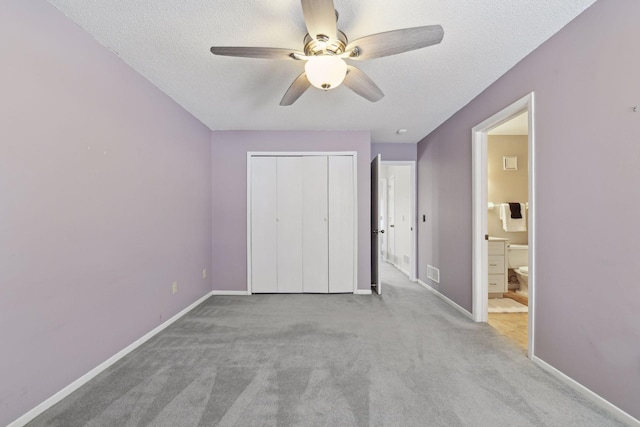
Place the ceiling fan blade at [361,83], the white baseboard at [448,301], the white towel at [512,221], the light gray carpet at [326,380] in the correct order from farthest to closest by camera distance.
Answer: the white towel at [512,221]
the white baseboard at [448,301]
the ceiling fan blade at [361,83]
the light gray carpet at [326,380]

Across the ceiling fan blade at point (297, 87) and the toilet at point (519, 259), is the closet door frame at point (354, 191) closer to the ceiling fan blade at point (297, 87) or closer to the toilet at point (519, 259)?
the ceiling fan blade at point (297, 87)

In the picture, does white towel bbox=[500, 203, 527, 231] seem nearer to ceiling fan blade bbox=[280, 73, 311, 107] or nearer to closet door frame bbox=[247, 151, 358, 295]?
closet door frame bbox=[247, 151, 358, 295]

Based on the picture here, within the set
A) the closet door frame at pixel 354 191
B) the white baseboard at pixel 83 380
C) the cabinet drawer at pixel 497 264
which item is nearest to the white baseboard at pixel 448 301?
the cabinet drawer at pixel 497 264

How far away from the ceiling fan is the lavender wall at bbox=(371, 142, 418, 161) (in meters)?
2.72

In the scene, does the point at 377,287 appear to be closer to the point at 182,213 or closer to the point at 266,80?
the point at 182,213

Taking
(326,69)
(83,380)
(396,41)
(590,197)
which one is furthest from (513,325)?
(83,380)

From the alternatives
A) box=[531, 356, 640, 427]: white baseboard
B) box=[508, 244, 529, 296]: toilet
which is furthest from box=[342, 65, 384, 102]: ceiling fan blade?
box=[508, 244, 529, 296]: toilet

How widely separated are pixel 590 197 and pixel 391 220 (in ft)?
15.0

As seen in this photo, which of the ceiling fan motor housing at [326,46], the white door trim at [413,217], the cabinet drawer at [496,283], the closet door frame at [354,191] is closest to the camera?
the ceiling fan motor housing at [326,46]

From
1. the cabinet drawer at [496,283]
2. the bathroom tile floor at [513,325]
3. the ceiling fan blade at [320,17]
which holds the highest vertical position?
the ceiling fan blade at [320,17]

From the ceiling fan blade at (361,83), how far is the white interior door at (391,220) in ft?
12.4

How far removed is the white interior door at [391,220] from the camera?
580cm

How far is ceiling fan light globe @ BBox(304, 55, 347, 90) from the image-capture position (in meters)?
1.58

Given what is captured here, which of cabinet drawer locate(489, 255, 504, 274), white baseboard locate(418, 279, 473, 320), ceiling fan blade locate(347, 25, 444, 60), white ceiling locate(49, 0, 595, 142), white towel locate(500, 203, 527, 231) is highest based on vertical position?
white ceiling locate(49, 0, 595, 142)
